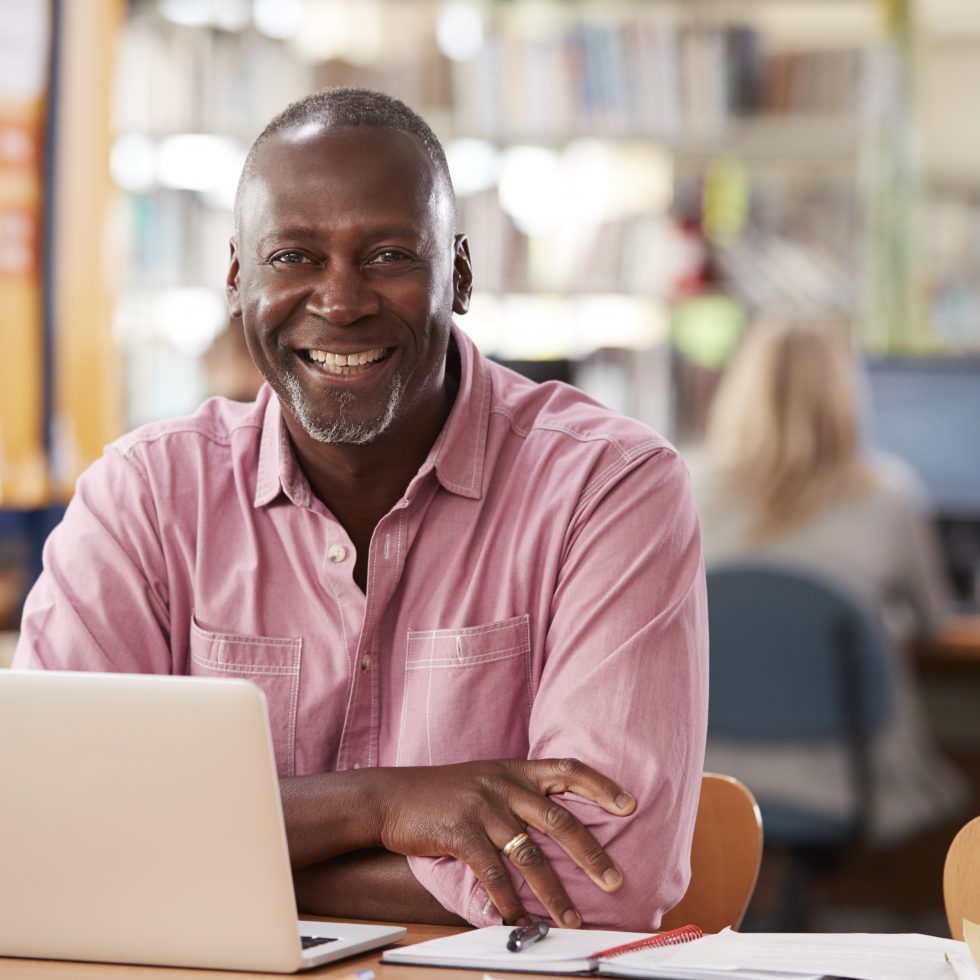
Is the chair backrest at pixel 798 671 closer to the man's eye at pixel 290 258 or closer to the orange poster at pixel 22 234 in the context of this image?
the man's eye at pixel 290 258

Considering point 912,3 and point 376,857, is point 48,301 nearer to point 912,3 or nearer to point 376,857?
point 912,3

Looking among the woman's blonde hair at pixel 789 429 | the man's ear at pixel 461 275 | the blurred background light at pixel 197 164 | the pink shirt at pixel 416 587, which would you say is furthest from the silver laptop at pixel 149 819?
Result: the blurred background light at pixel 197 164

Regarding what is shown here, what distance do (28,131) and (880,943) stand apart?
3.91 metres

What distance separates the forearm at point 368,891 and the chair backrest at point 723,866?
0.29m

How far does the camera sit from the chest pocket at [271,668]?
1.57 meters

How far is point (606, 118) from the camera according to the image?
4480 mm

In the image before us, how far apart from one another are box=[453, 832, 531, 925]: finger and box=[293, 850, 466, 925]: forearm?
0.21 ft

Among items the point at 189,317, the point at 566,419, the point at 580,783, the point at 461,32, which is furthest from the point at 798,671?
the point at 189,317

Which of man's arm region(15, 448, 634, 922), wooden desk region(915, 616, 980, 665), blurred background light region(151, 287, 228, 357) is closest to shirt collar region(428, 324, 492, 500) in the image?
man's arm region(15, 448, 634, 922)

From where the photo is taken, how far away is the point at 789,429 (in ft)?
10.9

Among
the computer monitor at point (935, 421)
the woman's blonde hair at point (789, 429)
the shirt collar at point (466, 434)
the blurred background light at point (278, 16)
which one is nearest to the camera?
the shirt collar at point (466, 434)

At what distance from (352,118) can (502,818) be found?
696 mm

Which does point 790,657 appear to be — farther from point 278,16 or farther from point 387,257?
point 278,16

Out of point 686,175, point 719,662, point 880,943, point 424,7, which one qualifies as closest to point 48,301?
point 424,7
